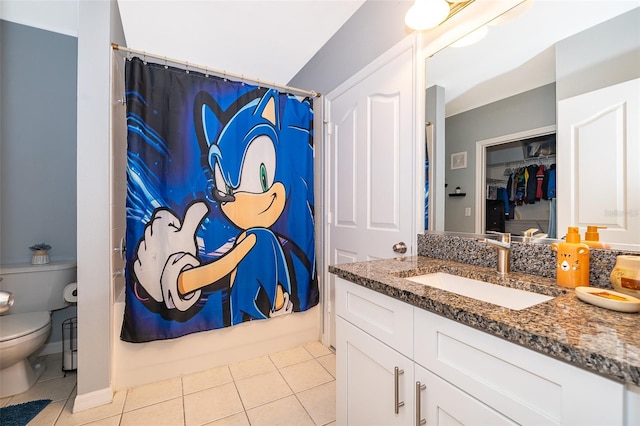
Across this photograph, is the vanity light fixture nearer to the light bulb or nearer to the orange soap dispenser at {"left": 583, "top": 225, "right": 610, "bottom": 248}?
the light bulb

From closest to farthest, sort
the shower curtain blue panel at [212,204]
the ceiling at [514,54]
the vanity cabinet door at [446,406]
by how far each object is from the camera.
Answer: the vanity cabinet door at [446,406]
the ceiling at [514,54]
the shower curtain blue panel at [212,204]

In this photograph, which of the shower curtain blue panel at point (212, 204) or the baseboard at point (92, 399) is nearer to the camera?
the baseboard at point (92, 399)

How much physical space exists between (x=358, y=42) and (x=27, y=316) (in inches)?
106

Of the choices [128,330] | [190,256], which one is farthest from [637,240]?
[128,330]

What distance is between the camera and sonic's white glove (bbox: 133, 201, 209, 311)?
1.67m

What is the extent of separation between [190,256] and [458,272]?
1531mm

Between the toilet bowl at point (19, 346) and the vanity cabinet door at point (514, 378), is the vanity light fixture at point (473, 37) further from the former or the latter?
the toilet bowl at point (19, 346)

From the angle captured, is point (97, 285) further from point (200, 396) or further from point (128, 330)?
point (200, 396)

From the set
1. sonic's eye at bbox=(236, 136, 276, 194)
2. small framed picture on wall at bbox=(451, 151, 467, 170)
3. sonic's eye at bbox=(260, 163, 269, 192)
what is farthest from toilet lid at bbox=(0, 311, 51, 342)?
small framed picture on wall at bbox=(451, 151, 467, 170)

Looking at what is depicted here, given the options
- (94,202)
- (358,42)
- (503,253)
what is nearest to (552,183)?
(503,253)

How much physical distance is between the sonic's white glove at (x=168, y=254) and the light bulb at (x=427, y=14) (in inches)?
61.4

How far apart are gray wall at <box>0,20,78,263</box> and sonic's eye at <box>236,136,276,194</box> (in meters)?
1.33

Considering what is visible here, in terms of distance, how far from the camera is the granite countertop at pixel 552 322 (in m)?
0.48

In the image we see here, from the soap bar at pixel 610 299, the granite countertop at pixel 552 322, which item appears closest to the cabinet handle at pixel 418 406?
the granite countertop at pixel 552 322
